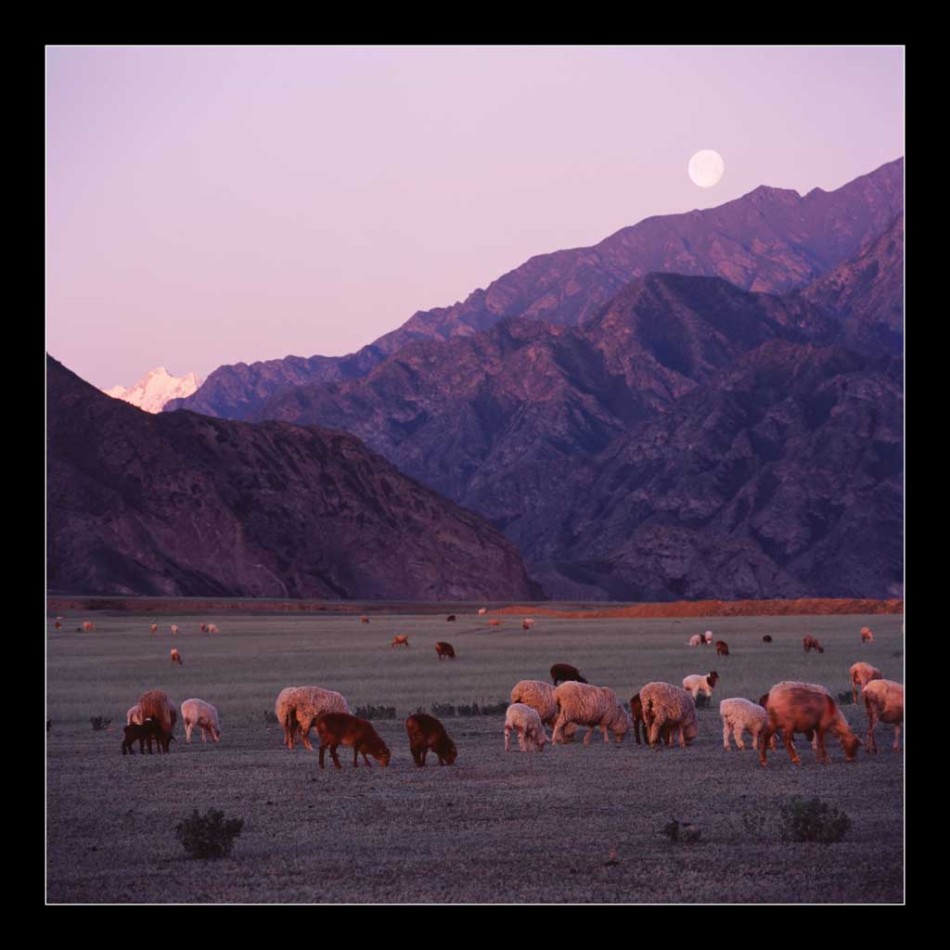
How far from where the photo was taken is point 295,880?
47.9ft

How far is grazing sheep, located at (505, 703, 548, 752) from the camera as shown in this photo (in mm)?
22828

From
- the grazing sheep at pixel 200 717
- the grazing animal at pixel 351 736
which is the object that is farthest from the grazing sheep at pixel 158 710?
the grazing animal at pixel 351 736

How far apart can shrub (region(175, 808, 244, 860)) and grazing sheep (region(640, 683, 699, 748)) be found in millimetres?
9258

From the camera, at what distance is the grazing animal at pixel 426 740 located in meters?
21.2

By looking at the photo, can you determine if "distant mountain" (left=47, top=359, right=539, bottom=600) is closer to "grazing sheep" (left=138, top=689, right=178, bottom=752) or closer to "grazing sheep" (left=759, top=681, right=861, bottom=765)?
"grazing sheep" (left=138, top=689, right=178, bottom=752)

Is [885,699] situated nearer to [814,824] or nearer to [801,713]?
[801,713]

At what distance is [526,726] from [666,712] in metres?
2.24

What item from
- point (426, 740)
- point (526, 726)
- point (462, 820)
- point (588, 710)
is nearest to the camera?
point (462, 820)

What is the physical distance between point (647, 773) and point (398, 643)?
4316 centimetres

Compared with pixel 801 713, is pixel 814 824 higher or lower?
lower

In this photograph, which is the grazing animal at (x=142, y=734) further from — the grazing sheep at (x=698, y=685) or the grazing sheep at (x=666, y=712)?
the grazing sheep at (x=698, y=685)

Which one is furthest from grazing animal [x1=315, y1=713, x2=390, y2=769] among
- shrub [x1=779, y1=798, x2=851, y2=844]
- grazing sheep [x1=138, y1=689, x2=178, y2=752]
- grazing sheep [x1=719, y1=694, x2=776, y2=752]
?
shrub [x1=779, y1=798, x2=851, y2=844]

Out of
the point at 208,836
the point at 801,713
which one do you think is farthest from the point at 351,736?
the point at 801,713

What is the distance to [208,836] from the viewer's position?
50.9ft
